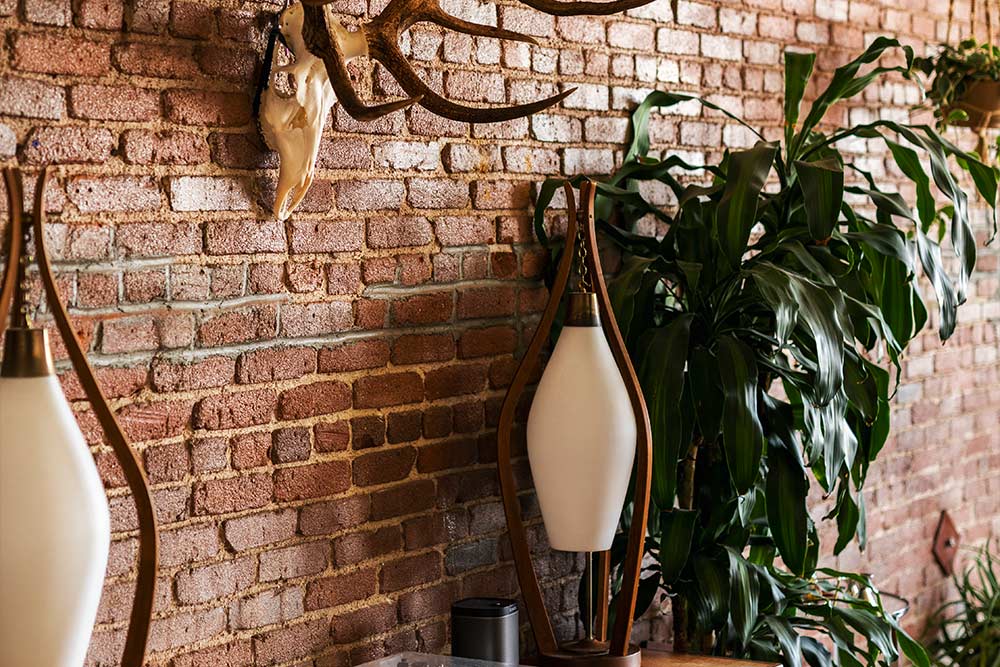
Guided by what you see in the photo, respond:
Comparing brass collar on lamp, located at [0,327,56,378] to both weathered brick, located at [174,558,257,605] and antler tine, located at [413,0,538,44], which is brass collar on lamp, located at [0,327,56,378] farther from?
antler tine, located at [413,0,538,44]

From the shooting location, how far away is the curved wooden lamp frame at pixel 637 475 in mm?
2385

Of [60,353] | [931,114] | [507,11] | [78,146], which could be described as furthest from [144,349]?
[931,114]

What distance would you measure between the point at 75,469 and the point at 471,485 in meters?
1.17

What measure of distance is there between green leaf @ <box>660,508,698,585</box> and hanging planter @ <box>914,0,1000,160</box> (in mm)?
1720

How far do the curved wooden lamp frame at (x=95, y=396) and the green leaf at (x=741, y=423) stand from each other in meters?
1.22

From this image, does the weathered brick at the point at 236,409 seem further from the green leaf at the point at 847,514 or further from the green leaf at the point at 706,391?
the green leaf at the point at 847,514

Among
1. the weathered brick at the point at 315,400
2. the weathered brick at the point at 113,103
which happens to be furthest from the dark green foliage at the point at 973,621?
the weathered brick at the point at 113,103

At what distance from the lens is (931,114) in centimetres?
408

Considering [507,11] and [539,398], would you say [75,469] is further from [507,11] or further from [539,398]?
[507,11]

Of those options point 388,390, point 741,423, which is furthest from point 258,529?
point 741,423

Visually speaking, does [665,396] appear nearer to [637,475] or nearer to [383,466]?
[637,475]

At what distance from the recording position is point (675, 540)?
259 centimetres

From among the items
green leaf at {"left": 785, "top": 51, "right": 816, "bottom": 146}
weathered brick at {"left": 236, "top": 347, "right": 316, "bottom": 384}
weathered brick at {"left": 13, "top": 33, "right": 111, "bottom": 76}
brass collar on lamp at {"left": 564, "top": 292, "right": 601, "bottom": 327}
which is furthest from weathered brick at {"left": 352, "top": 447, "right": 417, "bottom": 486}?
green leaf at {"left": 785, "top": 51, "right": 816, "bottom": 146}

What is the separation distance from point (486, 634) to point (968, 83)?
7.96 ft
